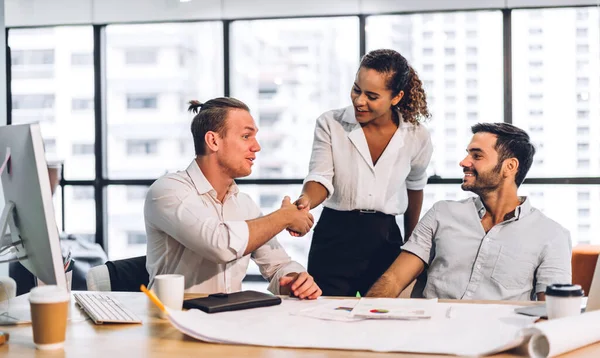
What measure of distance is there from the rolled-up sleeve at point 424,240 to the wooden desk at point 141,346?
3.80ft

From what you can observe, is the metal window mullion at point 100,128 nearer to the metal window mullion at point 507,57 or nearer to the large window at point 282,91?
the large window at point 282,91

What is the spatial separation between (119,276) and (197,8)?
3453mm

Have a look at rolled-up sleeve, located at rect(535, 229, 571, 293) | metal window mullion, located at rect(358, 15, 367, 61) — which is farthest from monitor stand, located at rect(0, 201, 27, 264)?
metal window mullion, located at rect(358, 15, 367, 61)

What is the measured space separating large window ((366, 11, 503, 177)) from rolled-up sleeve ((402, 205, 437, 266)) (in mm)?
2696

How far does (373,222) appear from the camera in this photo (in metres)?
3.02

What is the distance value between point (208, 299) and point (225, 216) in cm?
59

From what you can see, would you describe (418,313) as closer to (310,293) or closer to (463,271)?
(310,293)

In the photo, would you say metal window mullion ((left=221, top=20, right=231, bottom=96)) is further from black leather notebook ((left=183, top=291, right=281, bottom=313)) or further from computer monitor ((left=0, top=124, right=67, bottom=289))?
computer monitor ((left=0, top=124, right=67, bottom=289))

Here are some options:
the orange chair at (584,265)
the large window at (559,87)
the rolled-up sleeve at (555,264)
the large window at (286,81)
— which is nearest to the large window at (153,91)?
the large window at (286,81)

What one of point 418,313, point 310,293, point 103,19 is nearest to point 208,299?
point 310,293

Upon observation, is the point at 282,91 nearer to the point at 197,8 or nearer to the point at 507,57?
the point at 197,8

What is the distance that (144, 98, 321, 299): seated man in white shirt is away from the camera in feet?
7.47

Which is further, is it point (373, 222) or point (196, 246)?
point (373, 222)

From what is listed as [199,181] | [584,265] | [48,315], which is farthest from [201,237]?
[584,265]
